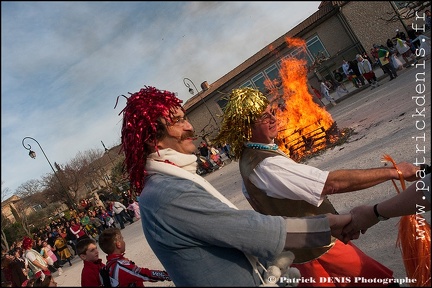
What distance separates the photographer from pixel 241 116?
9.71ft

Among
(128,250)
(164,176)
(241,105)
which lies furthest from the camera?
(128,250)

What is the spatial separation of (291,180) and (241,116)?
850mm

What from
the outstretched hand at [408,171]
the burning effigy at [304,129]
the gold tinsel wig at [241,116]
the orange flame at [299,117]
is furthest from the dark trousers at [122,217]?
the outstretched hand at [408,171]

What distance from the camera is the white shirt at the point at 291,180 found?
2.26 metres

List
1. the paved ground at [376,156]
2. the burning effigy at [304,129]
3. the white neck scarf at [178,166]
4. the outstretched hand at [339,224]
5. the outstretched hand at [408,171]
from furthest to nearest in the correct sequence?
the burning effigy at [304,129] → the paved ground at [376,156] → the outstretched hand at [408,171] → the outstretched hand at [339,224] → the white neck scarf at [178,166]

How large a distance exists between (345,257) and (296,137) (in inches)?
335

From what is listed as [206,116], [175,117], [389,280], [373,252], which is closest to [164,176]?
[175,117]

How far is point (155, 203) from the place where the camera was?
1.70 meters

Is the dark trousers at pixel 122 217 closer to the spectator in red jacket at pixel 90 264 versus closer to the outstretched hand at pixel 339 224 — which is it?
the spectator in red jacket at pixel 90 264

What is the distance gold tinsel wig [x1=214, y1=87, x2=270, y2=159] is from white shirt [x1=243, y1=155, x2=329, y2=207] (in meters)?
0.52

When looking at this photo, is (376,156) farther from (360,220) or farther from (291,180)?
(360,220)

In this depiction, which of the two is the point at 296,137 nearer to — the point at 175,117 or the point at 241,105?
the point at 241,105

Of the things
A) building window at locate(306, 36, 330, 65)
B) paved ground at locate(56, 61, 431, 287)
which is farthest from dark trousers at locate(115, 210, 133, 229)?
building window at locate(306, 36, 330, 65)

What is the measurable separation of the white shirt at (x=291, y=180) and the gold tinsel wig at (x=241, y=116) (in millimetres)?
524
